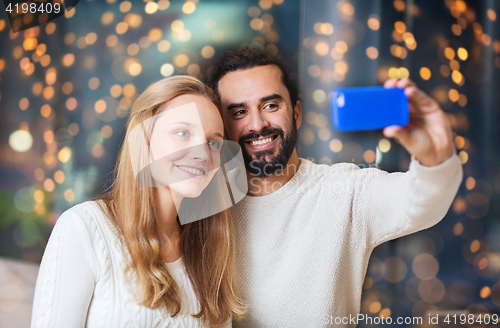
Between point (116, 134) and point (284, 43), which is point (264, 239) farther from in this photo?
point (284, 43)

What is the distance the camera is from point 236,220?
99cm

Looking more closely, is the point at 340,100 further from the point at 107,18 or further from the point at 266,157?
the point at 107,18

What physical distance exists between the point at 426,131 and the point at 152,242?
0.58m

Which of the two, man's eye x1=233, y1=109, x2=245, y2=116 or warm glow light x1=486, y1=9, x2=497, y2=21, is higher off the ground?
warm glow light x1=486, y1=9, x2=497, y2=21

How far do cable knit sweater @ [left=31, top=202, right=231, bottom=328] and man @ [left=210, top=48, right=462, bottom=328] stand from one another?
0.28m

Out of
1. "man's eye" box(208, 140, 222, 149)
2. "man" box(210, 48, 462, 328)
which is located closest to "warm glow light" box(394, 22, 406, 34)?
"man" box(210, 48, 462, 328)

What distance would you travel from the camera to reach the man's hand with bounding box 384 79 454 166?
60cm

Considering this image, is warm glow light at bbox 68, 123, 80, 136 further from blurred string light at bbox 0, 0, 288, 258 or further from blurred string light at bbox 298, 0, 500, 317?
blurred string light at bbox 298, 0, 500, 317

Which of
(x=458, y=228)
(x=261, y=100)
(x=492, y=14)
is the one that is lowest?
(x=458, y=228)

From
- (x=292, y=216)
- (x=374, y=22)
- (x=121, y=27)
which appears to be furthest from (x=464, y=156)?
(x=121, y=27)

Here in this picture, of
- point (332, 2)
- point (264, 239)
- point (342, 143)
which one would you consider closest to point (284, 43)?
point (332, 2)

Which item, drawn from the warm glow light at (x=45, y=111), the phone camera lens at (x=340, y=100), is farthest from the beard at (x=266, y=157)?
the warm glow light at (x=45, y=111)

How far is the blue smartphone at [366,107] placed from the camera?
1.67ft

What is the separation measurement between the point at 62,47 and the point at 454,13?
4.81 ft
